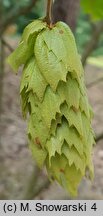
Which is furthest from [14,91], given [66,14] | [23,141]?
[66,14]

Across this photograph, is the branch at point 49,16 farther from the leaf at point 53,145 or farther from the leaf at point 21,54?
the leaf at point 53,145

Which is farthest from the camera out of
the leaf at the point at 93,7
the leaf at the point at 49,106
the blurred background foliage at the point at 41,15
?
the blurred background foliage at the point at 41,15

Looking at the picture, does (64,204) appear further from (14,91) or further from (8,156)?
(14,91)

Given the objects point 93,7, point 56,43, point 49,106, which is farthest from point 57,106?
point 93,7

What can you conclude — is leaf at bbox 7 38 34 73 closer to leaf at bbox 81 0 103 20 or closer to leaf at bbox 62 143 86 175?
leaf at bbox 62 143 86 175

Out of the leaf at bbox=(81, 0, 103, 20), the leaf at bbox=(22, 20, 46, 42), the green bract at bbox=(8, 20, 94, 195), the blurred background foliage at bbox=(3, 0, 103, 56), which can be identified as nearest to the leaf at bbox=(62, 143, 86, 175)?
the green bract at bbox=(8, 20, 94, 195)

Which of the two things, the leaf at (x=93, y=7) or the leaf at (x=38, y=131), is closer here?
the leaf at (x=38, y=131)

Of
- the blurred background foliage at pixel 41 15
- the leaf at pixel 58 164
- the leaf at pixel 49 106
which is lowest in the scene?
the leaf at pixel 58 164

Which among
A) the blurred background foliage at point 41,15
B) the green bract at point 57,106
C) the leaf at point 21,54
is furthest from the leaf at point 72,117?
Result: the blurred background foliage at point 41,15

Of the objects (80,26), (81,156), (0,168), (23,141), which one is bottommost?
(81,156)

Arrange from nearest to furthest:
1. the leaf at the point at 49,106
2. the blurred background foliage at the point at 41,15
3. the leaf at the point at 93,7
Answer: the leaf at the point at 49,106
the leaf at the point at 93,7
the blurred background foliage at the point at 41,15
